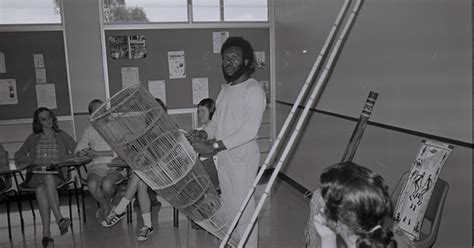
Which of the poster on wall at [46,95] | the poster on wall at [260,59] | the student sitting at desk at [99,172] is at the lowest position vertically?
the student sitting at desk at [99,172]

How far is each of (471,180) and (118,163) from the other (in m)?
2.80

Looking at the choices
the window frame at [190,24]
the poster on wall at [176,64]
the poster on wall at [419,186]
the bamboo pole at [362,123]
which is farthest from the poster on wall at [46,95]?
the poster on wall at [419,186]

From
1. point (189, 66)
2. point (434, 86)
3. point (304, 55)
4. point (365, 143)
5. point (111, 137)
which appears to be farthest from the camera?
point (189, 66)

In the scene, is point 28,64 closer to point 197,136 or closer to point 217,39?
point 217,39

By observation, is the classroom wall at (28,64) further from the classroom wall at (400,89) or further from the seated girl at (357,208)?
the seated girl at (357,208)

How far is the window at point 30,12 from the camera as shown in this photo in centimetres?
468

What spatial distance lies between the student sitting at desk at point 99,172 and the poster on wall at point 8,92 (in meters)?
1.03

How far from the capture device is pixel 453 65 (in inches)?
102

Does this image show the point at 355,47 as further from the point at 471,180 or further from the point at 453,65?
the point at 471,180

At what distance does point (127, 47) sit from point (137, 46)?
0.37 feet

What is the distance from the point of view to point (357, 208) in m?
1.51

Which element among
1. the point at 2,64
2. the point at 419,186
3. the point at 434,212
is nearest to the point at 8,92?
the point at 2,64

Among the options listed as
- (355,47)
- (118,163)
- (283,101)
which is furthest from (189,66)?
(355,47)

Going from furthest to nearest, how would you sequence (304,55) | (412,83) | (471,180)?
(304,55) < (412,83) < (471,180)
